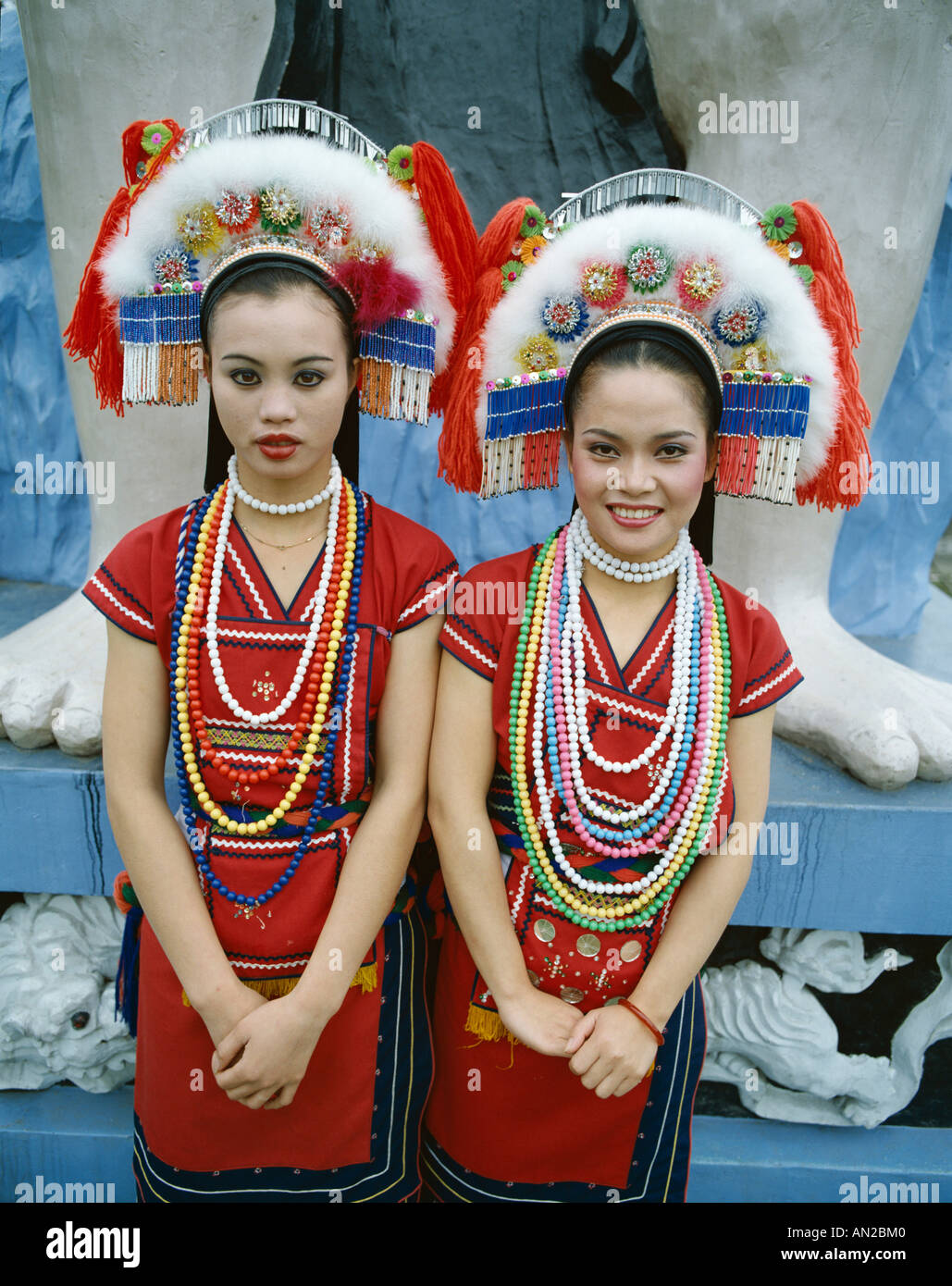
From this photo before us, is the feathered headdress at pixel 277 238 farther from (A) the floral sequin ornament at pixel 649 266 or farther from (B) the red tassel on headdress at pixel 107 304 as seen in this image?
(A) the floral sequin ornament at pixel 649 266

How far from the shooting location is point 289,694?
4.01 ft

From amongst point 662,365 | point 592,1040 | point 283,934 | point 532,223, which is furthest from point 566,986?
point 532,223

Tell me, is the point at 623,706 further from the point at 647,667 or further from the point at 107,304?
the point at 107,304

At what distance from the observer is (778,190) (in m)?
1.81

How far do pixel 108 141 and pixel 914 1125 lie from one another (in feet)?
8.37

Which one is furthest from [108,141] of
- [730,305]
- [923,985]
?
[923,985]

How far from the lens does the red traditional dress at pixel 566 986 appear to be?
1.26m

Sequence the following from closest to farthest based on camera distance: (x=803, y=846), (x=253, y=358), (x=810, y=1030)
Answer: (x=253, y=358)
(x=803, y=846)
(x=810, y=1030)

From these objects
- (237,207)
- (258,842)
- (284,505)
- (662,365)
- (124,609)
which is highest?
(237,207)

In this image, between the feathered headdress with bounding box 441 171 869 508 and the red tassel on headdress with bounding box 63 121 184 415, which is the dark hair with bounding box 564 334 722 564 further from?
the red tassel on headdress with bounding box 63 121 184 415

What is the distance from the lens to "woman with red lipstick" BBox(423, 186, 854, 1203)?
1.21 m

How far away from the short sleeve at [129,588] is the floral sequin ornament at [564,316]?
0.63 metres

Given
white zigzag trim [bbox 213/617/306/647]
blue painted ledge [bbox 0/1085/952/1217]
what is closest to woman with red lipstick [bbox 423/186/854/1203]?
white zigzag trim [bbox 213/617/306/647]

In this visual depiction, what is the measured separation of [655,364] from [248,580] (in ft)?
1.99
